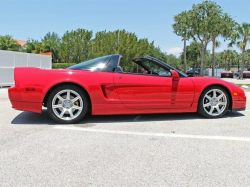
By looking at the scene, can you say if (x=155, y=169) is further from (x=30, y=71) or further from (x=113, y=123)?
(x=30, y=71)

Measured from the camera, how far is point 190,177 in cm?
223

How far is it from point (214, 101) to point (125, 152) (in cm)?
261

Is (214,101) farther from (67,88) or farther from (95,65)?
(67,88)

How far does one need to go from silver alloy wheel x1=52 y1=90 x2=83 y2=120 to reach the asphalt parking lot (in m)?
0.21

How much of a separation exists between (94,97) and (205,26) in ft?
73.9

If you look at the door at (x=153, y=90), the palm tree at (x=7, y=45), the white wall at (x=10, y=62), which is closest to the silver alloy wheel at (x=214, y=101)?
the door at (x=153, y=90)

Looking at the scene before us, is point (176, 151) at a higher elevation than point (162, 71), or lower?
lower

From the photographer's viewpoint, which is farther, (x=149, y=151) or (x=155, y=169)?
(x=149, y=151)

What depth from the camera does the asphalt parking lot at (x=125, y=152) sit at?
2199 millimetres

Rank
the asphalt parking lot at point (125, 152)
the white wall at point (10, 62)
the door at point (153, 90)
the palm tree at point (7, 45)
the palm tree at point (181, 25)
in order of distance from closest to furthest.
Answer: the asphalt parking lot at point (125, 152) < the door at point (153, 90) < the white wall at point (10, 62) < the palm tree at point (181, 25) < the palm tree at point (7, 45)

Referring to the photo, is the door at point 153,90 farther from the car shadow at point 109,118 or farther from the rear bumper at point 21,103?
the rear bumper at point 21,103

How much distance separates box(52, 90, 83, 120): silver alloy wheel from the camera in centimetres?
410

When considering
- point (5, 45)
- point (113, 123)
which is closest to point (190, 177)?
point (113, 123)

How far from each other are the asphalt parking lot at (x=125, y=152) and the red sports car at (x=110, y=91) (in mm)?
270
